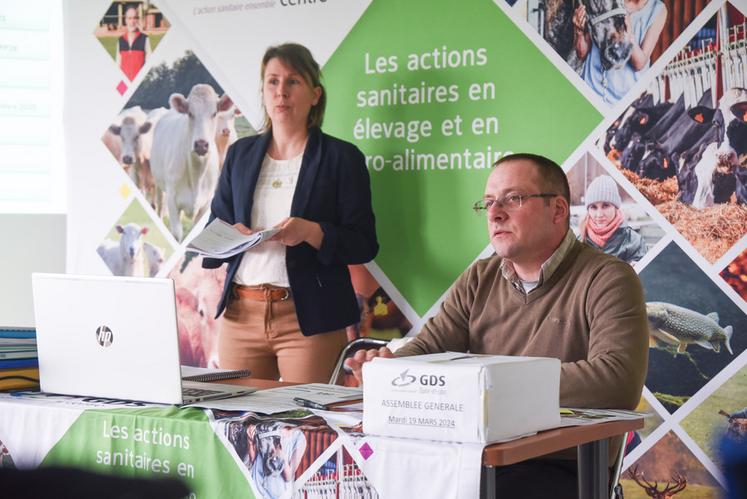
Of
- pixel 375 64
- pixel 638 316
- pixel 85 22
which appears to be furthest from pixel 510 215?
pixel 85 22

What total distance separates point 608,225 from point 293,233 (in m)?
1.12

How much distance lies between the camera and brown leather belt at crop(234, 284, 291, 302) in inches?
148

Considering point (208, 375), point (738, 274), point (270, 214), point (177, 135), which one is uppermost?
point (177, 135)

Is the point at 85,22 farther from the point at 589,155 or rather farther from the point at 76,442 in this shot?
the point at 76,442

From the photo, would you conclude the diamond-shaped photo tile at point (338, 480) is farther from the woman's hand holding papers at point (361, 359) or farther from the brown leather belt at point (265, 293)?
the brown leather belt at point (265, 293)

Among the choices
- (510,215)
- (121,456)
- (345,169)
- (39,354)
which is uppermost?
(345,169)

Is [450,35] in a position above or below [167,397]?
above

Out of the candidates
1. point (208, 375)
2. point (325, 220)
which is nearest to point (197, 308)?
point (325, 220)

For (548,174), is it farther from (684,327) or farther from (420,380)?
(420,380)

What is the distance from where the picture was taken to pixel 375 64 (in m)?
4.04

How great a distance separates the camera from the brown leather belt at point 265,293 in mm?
3758

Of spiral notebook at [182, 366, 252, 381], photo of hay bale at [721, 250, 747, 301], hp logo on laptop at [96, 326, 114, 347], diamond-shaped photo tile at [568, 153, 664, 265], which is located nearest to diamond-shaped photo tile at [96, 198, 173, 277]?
Answer: spiral notebook at [182, 366, 252, 381]

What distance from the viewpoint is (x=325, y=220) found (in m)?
3.87

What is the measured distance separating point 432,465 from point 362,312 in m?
2.33
